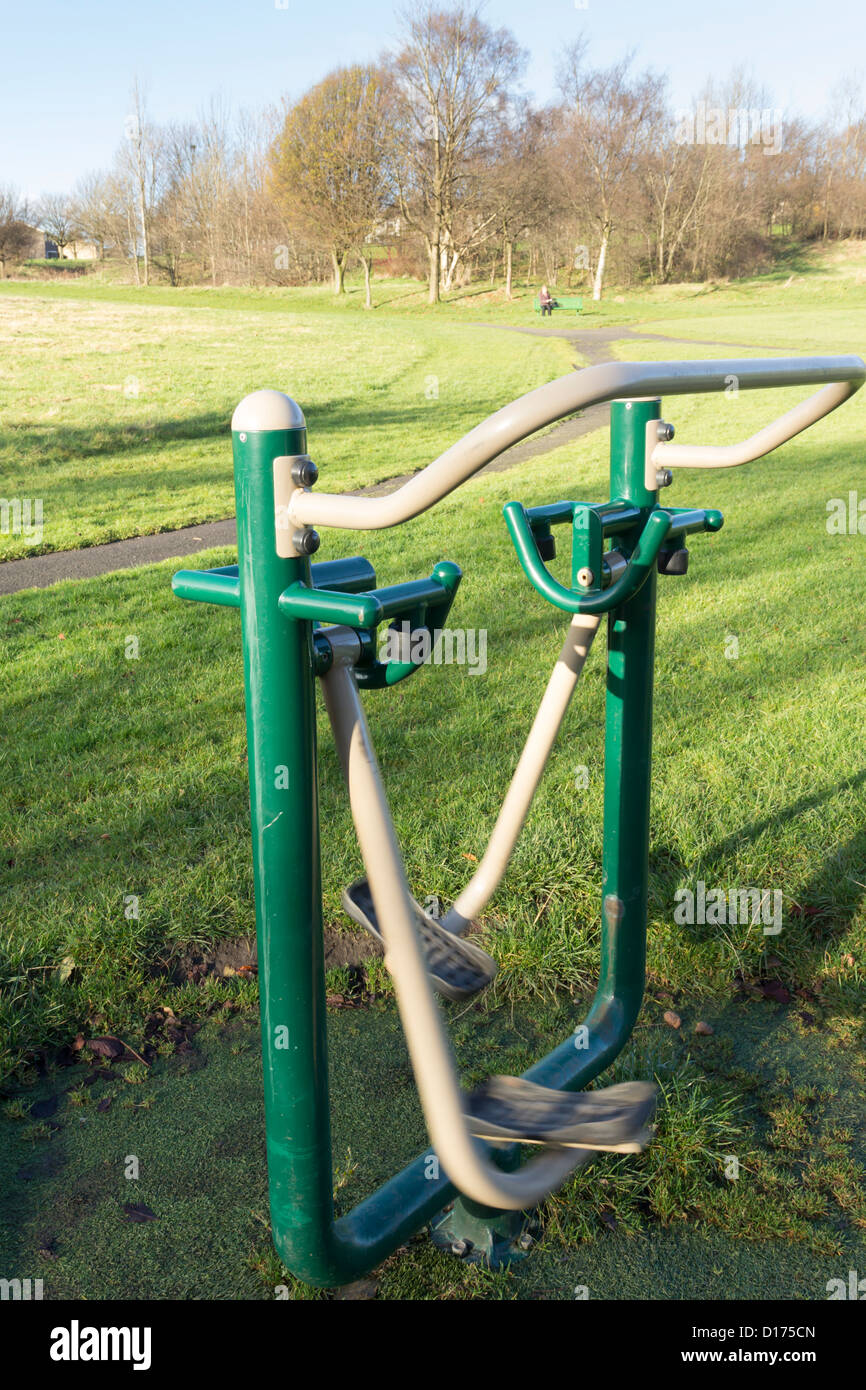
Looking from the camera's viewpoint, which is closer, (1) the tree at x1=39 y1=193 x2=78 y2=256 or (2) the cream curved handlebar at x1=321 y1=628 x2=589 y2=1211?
(2) the cream curved handlebar at x1=321 y1=628 x2=589 y2=1211

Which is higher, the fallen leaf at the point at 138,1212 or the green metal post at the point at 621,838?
the green metal post at the point at 621,838

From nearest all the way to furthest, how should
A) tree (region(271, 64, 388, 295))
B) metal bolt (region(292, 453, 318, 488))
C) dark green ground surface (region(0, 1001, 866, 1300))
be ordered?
metal bolt (region(292, 453, 318, 488)) < dark green ground surface (region(0, 1001, 866, 1300)) < tree (region(271, 64, 388, 295))

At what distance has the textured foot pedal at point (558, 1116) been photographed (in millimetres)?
1452

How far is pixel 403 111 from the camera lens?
1615 inches

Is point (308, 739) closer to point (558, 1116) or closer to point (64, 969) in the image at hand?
point (558, 1116)

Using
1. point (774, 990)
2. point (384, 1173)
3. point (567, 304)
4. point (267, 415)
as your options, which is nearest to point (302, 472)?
point (267, 415)

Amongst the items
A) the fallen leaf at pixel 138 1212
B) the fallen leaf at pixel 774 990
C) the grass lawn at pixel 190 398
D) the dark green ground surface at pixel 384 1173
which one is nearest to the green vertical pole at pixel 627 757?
the dark green ground surface at pixel 384 1173

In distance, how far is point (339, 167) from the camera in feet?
136

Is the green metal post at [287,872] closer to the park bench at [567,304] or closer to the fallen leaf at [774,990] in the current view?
the fallen leaf at [774,990]

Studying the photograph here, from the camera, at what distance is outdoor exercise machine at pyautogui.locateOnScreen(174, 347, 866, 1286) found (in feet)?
3.92

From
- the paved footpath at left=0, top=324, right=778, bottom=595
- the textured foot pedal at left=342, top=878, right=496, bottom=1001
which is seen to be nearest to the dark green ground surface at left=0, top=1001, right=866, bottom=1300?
the textured foot pedal at left=342, top=878, right=496, bottom=1001

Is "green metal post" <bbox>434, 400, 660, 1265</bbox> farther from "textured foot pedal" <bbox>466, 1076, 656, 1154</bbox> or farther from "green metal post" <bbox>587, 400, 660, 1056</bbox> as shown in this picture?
"textured foot pedal" <bbox>466, 1076, 656, 1154</bbox>

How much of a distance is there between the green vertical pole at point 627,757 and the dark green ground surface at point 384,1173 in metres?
0.26

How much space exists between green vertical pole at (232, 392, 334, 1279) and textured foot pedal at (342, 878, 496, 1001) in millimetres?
165
